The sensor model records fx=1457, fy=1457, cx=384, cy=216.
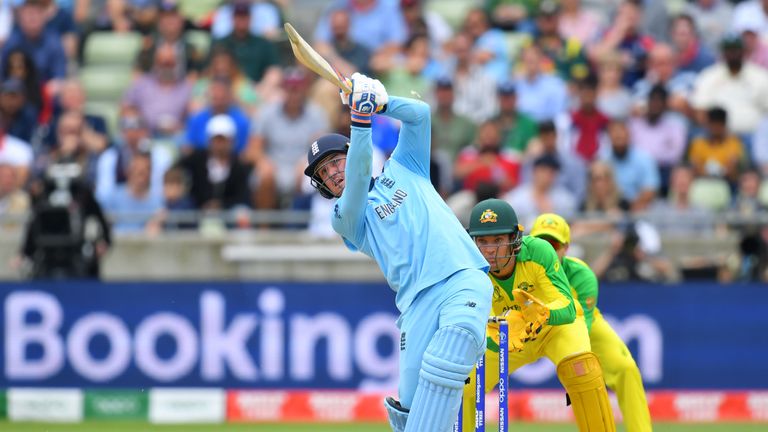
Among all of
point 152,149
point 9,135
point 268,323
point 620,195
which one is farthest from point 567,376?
point 9,135

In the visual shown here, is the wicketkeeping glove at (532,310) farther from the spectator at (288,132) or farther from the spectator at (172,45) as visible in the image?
the spectator at (172,45)

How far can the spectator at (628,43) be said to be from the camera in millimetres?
16938

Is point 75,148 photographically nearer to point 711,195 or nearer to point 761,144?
point 711,195

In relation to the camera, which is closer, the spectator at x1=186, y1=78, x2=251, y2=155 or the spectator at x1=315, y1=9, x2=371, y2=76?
the spectator at x1=186, y1=78, x2=251, y2=155

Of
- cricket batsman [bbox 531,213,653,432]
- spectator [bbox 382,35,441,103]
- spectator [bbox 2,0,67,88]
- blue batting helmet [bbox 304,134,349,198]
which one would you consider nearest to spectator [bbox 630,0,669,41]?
spectator [bbox 382,35,441,103]

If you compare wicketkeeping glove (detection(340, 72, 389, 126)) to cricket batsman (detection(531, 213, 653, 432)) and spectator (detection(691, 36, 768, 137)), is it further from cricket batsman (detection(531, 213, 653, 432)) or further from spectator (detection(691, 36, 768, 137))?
spectator (detection(691, 36, 768, 137))

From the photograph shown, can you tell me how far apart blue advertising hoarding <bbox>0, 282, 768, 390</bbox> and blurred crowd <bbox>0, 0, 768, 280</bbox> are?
1.74ft

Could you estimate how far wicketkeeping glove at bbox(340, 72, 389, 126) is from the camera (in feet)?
23.4

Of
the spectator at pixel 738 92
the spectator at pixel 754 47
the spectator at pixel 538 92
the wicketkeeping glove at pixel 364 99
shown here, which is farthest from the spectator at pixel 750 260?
the wicketkeeping glove at pixel 364 99

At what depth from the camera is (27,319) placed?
13773mm

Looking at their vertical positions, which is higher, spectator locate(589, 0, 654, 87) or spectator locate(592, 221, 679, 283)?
spectator locate(589, 0, 654, 87)

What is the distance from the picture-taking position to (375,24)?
17.2m

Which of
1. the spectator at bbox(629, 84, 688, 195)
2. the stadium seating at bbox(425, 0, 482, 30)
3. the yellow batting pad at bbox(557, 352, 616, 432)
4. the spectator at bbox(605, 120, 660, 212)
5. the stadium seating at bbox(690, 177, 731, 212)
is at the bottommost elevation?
the yellow batting pad at bbox(557, 352, 616, 432)

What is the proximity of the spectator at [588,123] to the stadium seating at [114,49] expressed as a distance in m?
5.30
